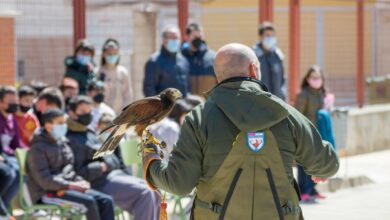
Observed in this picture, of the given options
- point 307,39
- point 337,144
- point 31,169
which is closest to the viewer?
point 31,169

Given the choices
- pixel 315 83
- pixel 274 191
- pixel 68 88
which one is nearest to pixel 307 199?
pixel 315 83

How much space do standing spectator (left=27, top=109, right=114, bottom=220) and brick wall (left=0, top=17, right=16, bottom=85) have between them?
257 cm

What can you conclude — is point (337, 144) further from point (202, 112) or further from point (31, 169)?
point (202, 112)

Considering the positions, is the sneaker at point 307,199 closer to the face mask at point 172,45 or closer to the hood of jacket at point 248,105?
the face mask at point 172,45

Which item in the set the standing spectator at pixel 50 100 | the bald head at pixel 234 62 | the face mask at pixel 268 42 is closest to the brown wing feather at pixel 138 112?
the bald head at pixel 234 62

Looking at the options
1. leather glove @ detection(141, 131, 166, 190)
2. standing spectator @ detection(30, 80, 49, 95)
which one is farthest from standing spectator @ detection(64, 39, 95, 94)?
leather glove @ detection(141, 131, 166, 190)

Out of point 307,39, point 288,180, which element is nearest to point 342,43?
point 307,39

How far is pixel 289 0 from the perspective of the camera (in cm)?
1752

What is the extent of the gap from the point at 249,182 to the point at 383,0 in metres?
15.1

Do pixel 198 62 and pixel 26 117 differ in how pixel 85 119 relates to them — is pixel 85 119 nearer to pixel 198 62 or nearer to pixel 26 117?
pixel 26 117

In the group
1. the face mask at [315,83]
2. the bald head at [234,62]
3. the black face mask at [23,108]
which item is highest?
the bald head at [234,62]

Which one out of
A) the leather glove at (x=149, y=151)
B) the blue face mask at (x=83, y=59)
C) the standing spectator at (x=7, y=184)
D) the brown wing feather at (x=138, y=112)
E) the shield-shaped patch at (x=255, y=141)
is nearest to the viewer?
the shield-shaped patch at (x=255, y=141)

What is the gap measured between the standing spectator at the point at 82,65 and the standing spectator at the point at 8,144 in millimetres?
1604

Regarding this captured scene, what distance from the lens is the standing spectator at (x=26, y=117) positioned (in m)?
11.1
